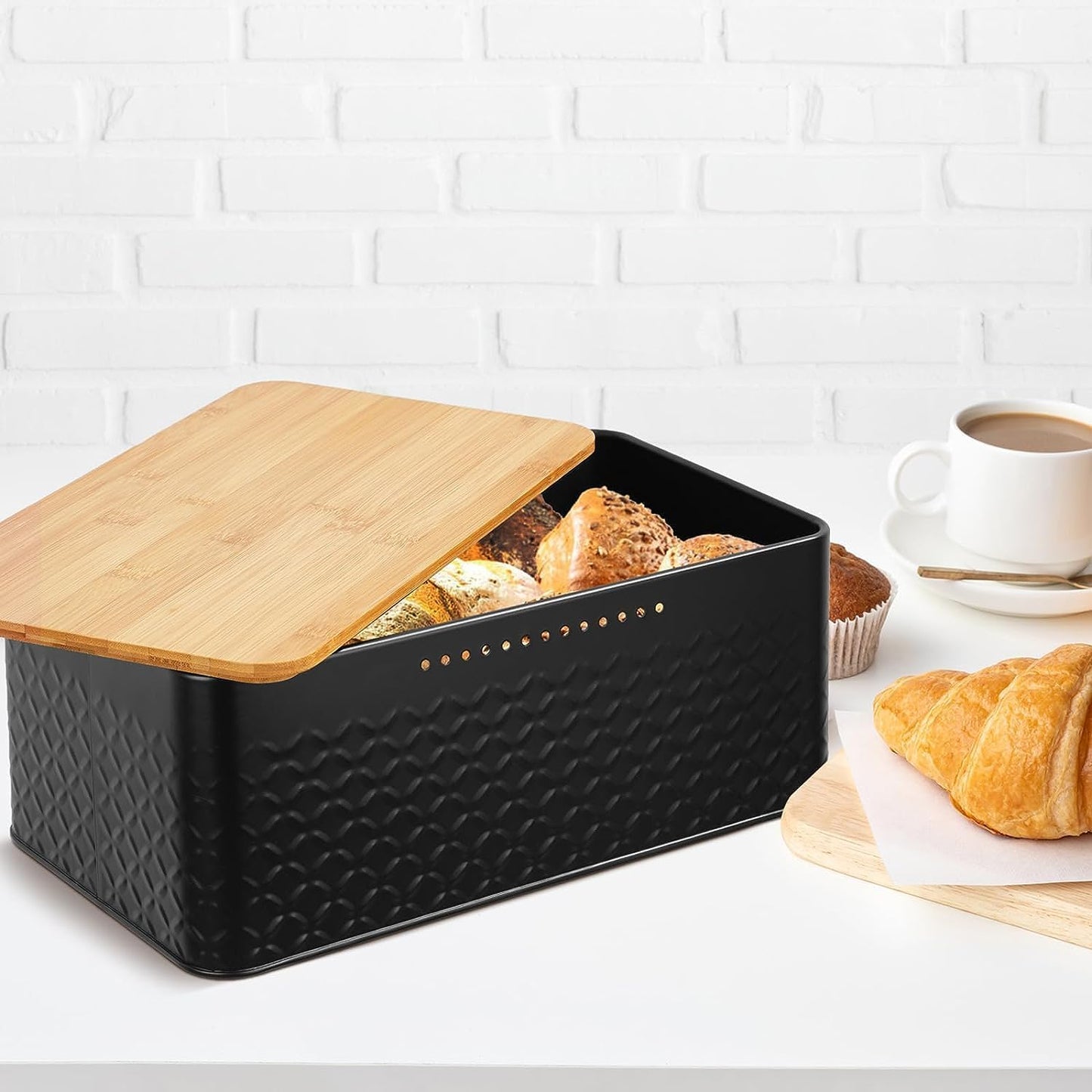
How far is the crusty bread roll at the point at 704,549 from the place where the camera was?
95 centimetres

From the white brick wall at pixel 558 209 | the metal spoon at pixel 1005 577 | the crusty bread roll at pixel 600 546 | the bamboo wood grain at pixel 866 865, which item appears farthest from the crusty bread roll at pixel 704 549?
the white brick wall at pixel 558 209

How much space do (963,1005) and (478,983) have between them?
24 cm

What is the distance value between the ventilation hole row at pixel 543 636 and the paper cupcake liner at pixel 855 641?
0.95ft

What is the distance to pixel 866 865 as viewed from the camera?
89cm

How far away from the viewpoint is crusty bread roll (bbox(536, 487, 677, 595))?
0.97 meters

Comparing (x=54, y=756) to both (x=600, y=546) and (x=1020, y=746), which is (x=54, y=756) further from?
(x=1020, y=746)

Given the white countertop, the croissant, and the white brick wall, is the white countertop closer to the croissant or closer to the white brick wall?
the croissant

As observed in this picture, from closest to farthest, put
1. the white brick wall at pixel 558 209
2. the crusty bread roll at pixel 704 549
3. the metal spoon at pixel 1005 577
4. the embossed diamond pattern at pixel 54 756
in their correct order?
1. the embossed diamond pattern at pixel 54 756
2. the crusty bread roll at pixel 704 549
3. the metal spoon at pixel 1005 577
4. the white brick wall at pixel 558 209

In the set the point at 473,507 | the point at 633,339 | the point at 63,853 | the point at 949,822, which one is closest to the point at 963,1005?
the point at 949,822

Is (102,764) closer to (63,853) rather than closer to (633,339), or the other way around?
(63,853)

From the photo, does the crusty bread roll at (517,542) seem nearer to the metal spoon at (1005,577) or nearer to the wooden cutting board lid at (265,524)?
the wooden cutting board lid at (265,524)

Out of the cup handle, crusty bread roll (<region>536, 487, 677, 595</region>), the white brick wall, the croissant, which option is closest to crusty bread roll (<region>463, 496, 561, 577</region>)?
crusty bread roll (<region>536, 487, 677, 595</region>)

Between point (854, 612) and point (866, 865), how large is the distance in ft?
0.90

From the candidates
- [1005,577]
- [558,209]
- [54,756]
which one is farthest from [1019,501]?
[558,209]
